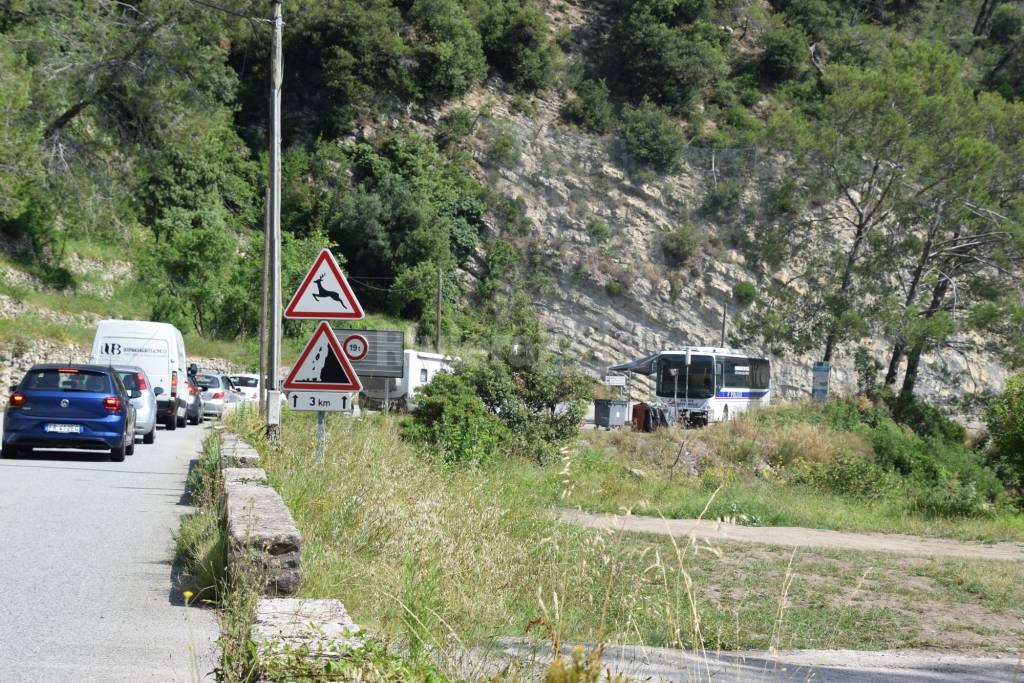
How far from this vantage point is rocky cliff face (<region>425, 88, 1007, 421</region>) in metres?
60.5

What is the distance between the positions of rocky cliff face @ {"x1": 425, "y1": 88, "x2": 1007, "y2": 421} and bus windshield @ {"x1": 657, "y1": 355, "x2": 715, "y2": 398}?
9.46 m

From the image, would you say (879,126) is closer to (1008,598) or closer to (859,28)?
(1008,598)

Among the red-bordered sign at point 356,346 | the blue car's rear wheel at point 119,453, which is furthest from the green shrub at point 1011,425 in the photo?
the blue car's rear wheel at point 119,453

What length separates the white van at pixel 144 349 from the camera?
28234mm

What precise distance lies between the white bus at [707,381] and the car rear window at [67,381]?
3022cm

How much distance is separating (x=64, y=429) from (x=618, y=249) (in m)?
46.7

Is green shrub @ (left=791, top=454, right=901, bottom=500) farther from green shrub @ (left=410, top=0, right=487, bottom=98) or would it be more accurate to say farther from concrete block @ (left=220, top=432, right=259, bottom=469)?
green shrub @ (left=410, top=0, right=487, bottom=98)

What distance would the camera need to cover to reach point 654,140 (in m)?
67.6

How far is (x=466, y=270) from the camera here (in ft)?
208

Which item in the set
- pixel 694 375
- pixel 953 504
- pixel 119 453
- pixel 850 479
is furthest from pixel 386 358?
pixel 953 504

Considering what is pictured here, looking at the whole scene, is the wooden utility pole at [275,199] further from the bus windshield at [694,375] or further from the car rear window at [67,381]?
the bus windshield at [694,375]

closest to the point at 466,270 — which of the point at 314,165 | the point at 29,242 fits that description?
the point at 314,165

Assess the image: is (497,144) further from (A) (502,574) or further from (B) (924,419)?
(A) (502,574)

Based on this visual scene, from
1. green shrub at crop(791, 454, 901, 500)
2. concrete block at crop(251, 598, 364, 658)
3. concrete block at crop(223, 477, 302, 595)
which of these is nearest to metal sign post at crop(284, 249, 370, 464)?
concrete block at crop(223, 477, 302, 595)
